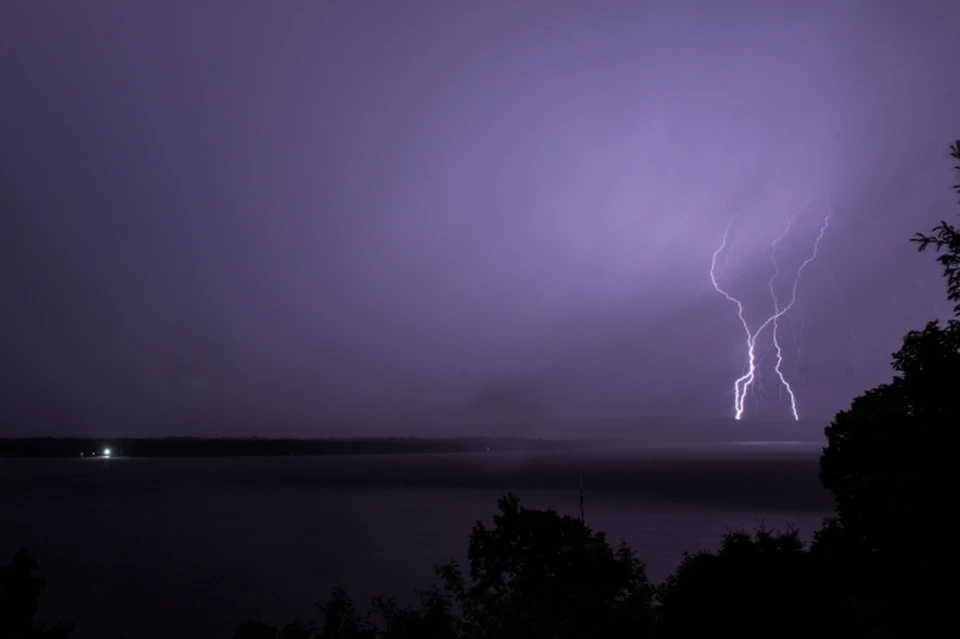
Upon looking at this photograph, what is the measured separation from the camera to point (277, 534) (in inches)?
3374

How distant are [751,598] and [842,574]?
1.88m

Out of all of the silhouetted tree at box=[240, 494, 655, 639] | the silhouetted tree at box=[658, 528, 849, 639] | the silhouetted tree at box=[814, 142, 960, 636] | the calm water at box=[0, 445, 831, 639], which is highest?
the silhouetted tree at box=[814, 142, 960, 636]

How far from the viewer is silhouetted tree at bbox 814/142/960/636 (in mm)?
9805

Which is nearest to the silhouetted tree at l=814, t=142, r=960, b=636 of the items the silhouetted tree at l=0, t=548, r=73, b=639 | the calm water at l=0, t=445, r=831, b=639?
the silhouetted tree at l=0, t=548, r=73, b=639

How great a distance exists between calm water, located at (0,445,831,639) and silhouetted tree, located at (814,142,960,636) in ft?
147

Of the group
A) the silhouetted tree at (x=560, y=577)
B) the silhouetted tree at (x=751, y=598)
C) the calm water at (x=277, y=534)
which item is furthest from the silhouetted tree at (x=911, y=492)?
the calm water at (x=277, y=534)

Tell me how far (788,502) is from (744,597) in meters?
111

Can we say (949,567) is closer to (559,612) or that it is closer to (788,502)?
(559,612)

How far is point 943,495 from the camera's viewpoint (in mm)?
9797

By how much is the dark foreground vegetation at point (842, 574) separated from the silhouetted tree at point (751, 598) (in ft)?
0.08

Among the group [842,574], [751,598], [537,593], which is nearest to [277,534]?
[537,593]

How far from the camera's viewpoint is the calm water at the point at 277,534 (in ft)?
175

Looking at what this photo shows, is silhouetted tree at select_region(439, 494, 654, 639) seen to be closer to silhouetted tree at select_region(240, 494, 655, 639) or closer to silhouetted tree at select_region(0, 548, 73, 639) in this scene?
silhouetted tree at select_region(240, 494, 655, 639)

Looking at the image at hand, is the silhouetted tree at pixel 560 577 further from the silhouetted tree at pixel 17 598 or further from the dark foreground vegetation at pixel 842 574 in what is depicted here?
the silhouetted tree at pixel 17 598
